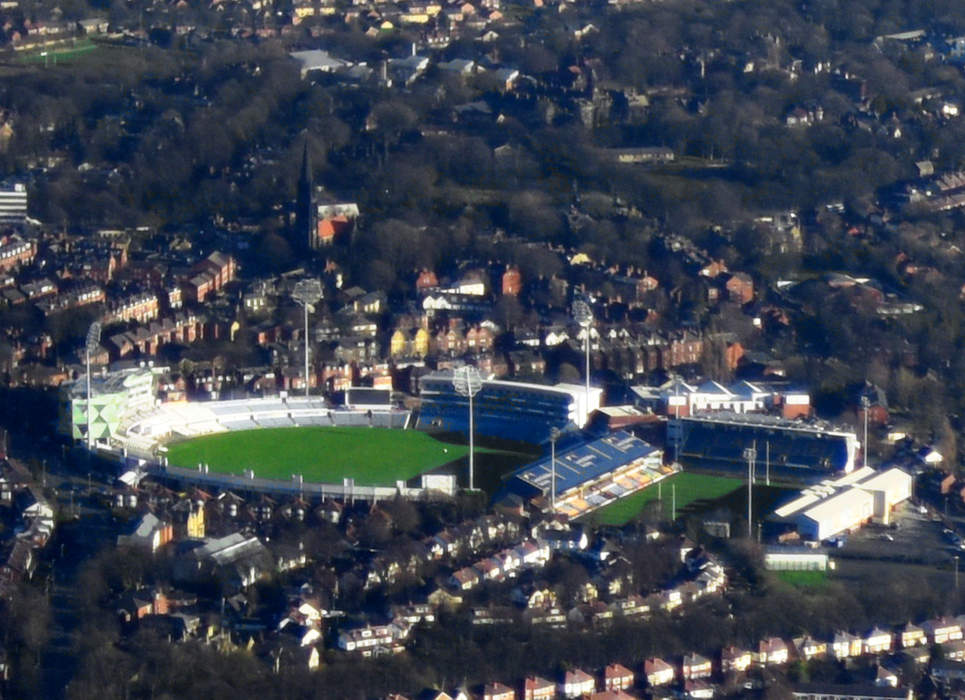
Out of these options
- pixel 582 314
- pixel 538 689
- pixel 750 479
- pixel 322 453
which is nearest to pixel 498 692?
pixel 538 689

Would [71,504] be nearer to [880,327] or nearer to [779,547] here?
[779,547]

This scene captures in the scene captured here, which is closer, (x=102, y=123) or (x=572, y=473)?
(x=572, y=473)

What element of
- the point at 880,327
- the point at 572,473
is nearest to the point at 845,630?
the point at 572,473

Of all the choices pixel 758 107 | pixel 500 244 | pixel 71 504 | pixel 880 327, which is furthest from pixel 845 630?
pixel 758 107

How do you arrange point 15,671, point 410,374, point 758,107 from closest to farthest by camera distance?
point 15,671 < point 410,374 < point 758,107

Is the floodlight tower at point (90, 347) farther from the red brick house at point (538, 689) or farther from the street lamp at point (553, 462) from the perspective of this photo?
the red brick house at point (538, 689)

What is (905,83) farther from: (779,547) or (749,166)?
(779,547)

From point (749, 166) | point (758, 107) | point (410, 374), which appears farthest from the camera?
point (758, 107)

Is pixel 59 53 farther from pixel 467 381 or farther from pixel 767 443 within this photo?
pixel 767 443
